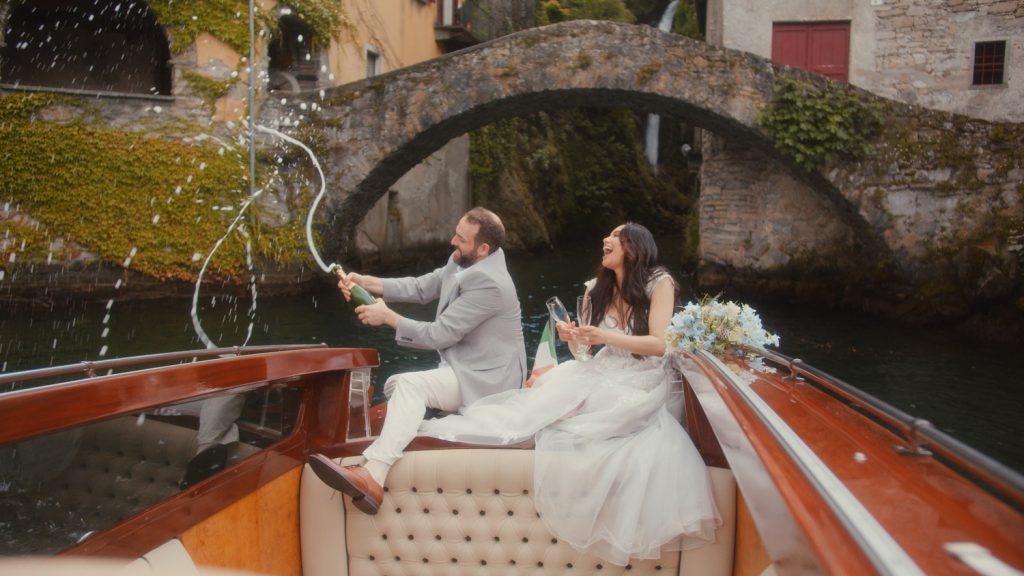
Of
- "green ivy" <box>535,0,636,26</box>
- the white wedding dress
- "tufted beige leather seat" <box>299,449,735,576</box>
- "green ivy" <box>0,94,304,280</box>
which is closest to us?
the white wedding dress

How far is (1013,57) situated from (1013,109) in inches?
28.4

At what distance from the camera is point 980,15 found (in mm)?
11984

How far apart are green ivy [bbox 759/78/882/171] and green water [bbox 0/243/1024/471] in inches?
84.8

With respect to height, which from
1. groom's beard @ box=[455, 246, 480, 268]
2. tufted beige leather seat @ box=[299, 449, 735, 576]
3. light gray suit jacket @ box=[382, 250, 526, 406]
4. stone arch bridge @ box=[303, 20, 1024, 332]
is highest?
stone arch bridge @ box=[303, 20, 1024, 332]

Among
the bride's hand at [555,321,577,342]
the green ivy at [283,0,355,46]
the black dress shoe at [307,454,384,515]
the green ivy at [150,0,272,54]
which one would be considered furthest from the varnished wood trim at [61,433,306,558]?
the green ivy at [283,0,355,46]

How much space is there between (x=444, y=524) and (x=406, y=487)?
0.48 feet

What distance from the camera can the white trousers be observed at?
2.35 m

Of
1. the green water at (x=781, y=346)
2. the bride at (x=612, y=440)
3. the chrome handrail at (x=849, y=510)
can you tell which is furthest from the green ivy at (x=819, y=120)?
the chrome handrail at (x=849, y=510)

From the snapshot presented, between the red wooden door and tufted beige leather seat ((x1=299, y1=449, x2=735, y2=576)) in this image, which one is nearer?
tufted beige leather seat ((x1=299, y1=449, x2=735, y2=576))

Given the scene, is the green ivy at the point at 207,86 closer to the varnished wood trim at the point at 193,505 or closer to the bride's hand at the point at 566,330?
the bride's hand at the point at 566,330

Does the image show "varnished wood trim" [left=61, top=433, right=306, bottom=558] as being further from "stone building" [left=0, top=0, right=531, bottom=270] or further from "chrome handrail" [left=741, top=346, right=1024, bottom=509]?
"stone building" [left=0, top=0, right=531, bottom=270]

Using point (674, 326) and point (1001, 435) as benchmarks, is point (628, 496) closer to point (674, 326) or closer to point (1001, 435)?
point (674, 326)

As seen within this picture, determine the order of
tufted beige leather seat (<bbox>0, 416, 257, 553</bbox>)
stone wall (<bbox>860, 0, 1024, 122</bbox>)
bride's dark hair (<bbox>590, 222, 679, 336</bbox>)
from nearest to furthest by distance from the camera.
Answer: tufted beige leather seat (<bbox>0, 416, 257, 553</bbox>) → bride's dark hair (<bbox>590, 222, 679, 336</bbox>) → stone wall (<bbox>860, 0, 1024, 122</bbox>)

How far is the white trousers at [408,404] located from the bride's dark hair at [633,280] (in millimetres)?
642
